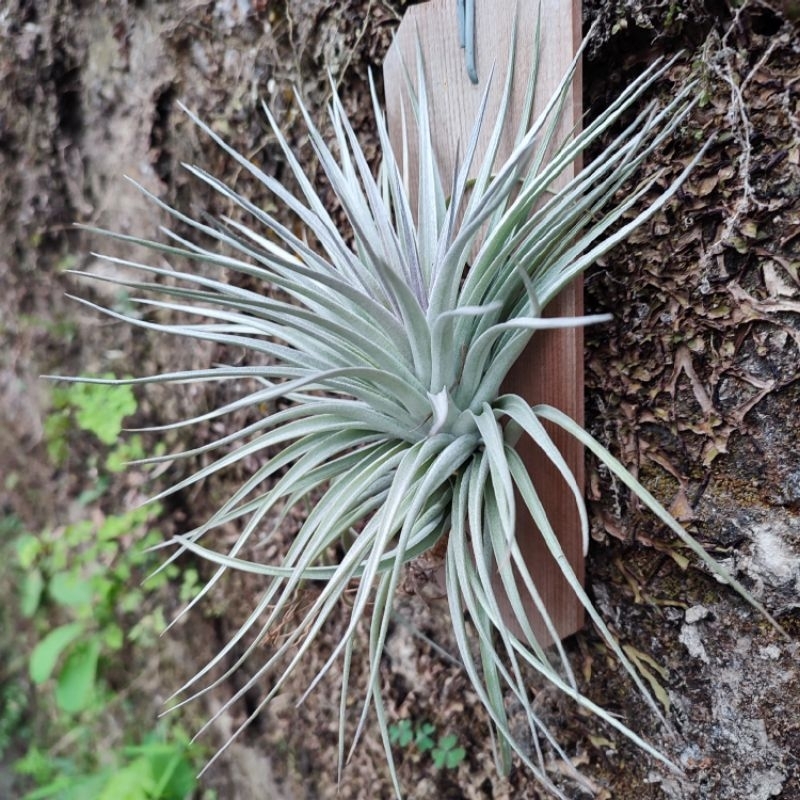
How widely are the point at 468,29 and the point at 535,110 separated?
15cm

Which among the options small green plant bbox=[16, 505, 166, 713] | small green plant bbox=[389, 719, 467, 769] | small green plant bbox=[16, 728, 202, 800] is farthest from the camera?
small green plant bbox=[16, 505, 166, 713]

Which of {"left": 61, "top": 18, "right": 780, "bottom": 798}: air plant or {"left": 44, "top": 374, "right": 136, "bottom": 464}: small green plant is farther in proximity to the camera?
{"left": 44, "top": 374, "right": 136, "bottom": 464}: small green plant

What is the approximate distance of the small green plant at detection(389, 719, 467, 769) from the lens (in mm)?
1062

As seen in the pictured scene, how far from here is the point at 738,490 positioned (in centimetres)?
73

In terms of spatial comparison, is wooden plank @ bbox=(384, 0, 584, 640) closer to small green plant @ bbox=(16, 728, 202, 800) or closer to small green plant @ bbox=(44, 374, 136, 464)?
small green plant @ bbox=(44, 374, 136, 464)

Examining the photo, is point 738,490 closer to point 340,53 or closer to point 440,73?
point 440,73

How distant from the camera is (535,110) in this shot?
75 cm

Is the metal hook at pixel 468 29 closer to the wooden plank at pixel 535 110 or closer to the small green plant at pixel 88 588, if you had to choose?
the wooden plank at pixel 535 110

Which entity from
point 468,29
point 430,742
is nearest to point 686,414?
point 468,29

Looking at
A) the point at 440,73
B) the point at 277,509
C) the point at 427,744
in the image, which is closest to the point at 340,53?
the point at 440,73

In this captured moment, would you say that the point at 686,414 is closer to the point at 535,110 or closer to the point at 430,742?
the point at 535,110

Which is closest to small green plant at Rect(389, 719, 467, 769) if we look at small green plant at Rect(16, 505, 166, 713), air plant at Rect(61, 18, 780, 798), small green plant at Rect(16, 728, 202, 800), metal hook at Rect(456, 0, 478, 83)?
air plant at Rect(61, 18, 780, 798)

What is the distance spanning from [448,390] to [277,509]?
714 mm

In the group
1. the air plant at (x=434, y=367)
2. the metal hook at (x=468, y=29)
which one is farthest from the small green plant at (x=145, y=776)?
the metal hook at (x=468, y=29)
